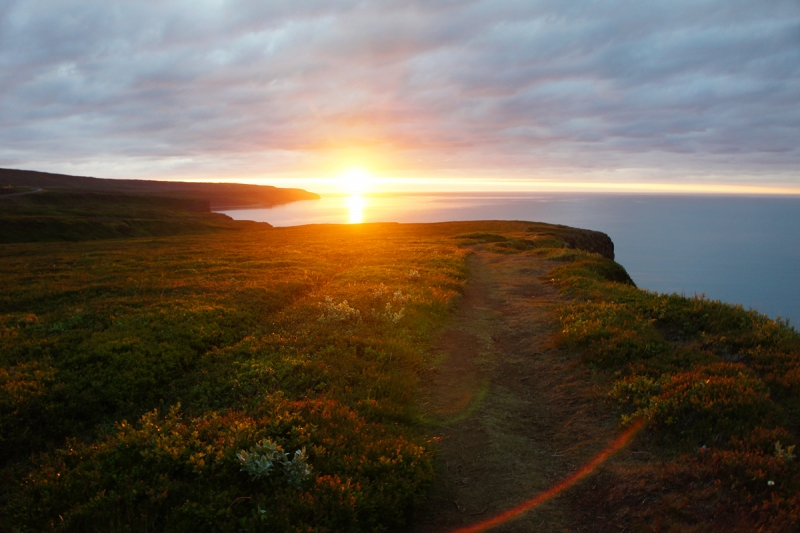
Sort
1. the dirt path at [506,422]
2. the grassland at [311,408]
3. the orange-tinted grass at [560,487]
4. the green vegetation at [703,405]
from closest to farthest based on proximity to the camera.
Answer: the green vegetation at [703,405]
the grassland at [311,408]
the orange-tinted grass at [560,487]
the dirt path at [506,422]

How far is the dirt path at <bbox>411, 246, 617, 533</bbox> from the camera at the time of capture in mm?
5832

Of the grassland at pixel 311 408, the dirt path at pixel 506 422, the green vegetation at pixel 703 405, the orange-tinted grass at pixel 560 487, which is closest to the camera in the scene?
the green vegetation at pixel 703 405

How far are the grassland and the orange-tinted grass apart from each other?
27cm

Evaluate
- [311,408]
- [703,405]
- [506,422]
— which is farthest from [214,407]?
[703,405]

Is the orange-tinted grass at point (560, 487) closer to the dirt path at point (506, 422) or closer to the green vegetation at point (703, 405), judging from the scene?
the dirt path at point (506, 422)

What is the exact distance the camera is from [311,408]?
287 inches

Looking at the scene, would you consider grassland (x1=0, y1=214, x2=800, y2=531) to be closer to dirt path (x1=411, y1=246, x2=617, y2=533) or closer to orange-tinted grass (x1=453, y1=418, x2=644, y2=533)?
orange-tinted grass (x1=453, y1=418, x2=644, y2=533)

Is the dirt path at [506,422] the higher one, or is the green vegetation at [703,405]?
the green vegetation at [703,405]

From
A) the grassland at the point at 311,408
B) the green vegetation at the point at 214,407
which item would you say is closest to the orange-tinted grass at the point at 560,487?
the grassland at the point at 311,408

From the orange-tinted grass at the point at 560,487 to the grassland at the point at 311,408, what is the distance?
27cm

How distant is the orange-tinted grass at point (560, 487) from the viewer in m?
5.45

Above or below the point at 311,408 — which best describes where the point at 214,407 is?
below

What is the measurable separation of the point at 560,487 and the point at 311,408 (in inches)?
155

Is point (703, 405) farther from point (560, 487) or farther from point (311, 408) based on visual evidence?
point (311, 408)
